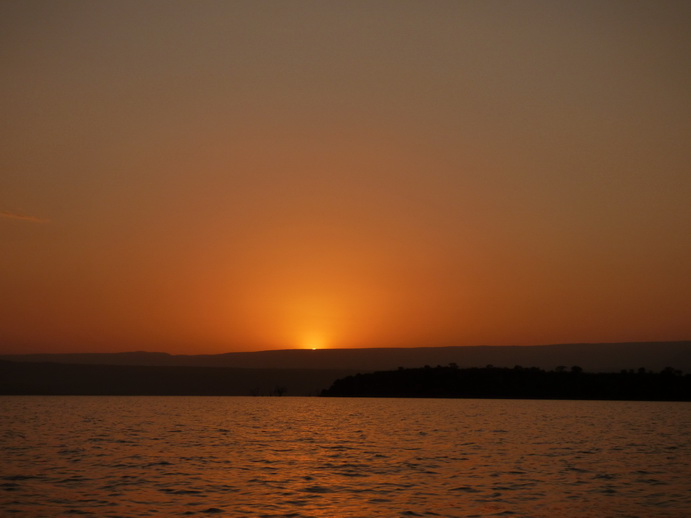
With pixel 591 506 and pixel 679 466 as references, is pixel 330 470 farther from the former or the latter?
pixel 679 466

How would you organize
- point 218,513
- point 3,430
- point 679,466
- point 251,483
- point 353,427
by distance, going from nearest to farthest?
1. point 218,513
2. point 251,483
3. point 679,466
4. point 3,430
5. point 353,427

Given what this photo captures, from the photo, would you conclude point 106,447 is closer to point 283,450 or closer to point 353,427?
point 283,450

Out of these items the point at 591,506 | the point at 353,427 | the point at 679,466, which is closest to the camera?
the point at 591,506

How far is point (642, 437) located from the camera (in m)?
79.6

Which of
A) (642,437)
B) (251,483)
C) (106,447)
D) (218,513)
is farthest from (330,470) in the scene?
(642,437)

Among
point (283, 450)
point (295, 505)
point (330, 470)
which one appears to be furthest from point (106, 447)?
point (295, 505)

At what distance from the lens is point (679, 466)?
169 feet

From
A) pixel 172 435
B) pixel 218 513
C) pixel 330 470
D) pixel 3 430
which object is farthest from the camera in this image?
pixel 3 430

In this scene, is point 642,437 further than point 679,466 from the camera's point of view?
Yes

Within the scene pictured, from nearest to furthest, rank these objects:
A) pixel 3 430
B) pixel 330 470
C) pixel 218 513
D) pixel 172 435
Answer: pixel 218 513, pixel 330 470, pixel 172 435, pixel 3 430

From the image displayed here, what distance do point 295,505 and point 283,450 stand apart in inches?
1098

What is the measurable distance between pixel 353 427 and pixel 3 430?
130 ft

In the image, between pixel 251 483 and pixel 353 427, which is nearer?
pixel 251 483

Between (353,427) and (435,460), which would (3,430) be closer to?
(353,427)
